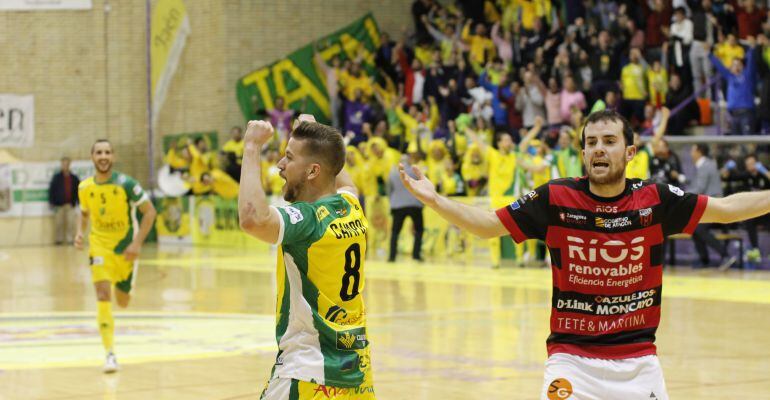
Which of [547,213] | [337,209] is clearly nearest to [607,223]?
[547,213]

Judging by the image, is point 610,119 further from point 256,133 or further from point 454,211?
point 256,133

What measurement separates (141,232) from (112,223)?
1.36 ft

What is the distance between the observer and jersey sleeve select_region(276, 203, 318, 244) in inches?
211

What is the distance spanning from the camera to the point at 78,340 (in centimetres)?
1430

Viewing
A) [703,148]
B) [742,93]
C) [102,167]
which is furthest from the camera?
[742,93]

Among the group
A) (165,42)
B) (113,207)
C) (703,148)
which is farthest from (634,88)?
(165,42)

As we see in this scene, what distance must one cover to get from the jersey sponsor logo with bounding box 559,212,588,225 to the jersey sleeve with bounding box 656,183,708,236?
41cm

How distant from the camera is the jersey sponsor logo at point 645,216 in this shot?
6039 millimetres

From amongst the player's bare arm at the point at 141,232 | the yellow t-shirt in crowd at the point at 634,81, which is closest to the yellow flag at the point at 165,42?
the yellow t-shirt in crowd at the point at 634,81

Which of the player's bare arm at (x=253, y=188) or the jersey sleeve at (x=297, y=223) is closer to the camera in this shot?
the player's bare arm at (x=253, y=188)

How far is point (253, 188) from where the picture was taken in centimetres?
506

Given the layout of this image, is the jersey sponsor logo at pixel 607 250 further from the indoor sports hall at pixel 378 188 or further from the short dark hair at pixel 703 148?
the short dark hair at pixel 703 148

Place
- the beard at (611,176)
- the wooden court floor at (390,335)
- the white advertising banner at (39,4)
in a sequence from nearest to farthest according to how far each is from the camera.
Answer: the beard at (611,176)
the wooden court floor at (390,335)
the white advertising banner at (39,4)

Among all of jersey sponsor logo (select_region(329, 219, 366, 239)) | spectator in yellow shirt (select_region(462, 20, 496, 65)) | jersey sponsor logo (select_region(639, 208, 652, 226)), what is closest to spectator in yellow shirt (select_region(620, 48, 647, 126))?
spectator in yellow shirt (select_region(462, 20, 496, 65))
